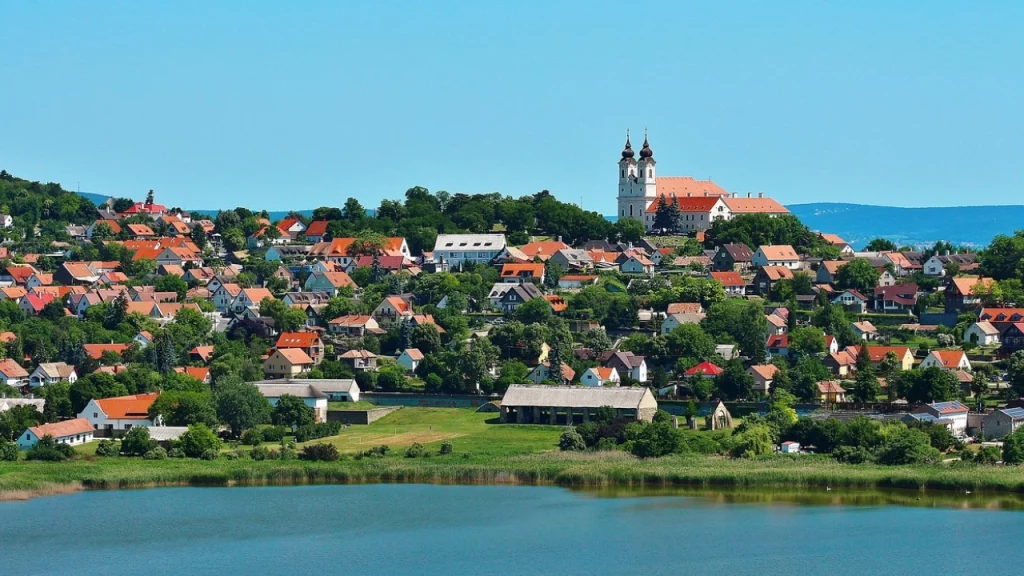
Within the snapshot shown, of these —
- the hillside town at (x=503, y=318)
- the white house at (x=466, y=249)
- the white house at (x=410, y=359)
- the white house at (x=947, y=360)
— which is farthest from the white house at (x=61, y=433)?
the white house at (x=466, y=249)

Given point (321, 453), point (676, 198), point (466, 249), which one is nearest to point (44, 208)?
point (466, 249)

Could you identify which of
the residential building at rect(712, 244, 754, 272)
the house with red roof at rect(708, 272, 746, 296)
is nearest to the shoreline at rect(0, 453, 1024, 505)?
the house with red roof at rect(708, 272, 746, 296)

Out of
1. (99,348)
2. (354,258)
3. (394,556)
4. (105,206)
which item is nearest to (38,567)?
(394,556)

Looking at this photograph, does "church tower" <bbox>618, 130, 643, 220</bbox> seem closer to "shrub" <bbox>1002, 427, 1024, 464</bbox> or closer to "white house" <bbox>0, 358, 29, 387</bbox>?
"white house" <bbox>0, 358, 29, 387</bbox>

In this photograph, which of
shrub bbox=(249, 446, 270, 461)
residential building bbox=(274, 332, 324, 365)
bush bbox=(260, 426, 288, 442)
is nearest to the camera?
shrub bbox=(249, 446, 270, 461)

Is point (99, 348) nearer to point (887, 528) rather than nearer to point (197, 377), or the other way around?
point (197, 377)

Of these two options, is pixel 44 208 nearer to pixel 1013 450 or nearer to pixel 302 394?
pixel 302 394
